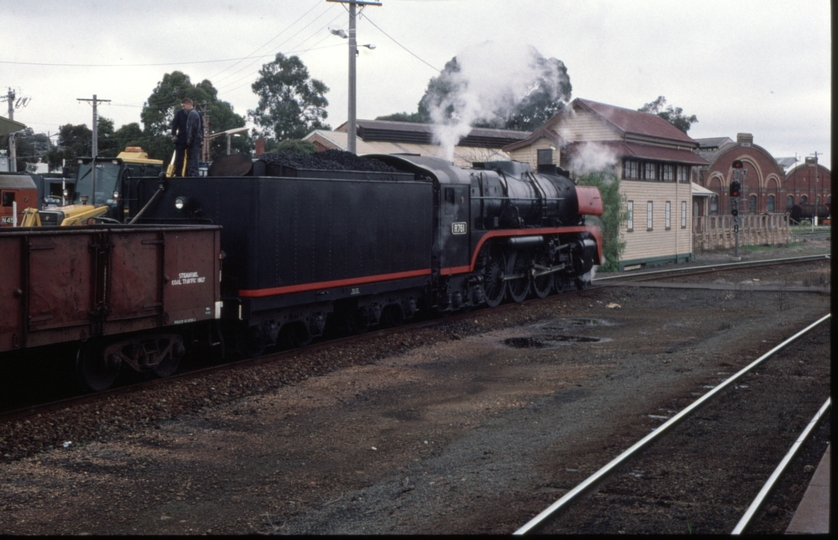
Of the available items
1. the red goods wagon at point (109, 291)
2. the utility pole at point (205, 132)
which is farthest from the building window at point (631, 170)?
the red goods wagon at point (109, 291)

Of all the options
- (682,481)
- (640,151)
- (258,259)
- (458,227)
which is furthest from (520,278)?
(682,481)

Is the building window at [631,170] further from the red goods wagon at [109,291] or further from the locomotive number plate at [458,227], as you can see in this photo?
the red goods wagon at [109,291]

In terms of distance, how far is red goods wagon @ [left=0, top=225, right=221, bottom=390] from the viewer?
319 inches

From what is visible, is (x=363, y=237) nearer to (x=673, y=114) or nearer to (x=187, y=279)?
(x=187, y=279)

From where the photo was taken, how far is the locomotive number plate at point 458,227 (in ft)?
52.1

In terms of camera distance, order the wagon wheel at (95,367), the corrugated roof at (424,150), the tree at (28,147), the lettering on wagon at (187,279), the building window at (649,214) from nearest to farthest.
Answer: the wagon wheel at (95,367) → the lettering on wagon at (187,279) → the building window at (649,214) → the corrugated roof at (424,150) → the tree at (28,147)

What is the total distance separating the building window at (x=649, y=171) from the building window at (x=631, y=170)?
661 mm

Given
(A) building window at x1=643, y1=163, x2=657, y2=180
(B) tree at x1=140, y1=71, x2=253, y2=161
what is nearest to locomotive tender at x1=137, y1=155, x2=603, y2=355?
(A) building window at x1=643, y1=163, x2=657, y2=180

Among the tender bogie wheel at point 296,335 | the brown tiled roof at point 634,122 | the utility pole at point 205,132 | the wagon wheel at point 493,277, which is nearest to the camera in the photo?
the tender bogie wheel at point 296,335

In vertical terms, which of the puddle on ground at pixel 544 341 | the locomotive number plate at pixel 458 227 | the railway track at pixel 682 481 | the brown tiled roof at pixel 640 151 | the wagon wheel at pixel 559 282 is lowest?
the railway track at pixel 682 481

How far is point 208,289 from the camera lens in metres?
10.5

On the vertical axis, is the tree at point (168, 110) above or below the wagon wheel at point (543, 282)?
above

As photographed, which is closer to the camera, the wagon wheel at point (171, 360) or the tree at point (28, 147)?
the wagon wheel at point (171, 360)

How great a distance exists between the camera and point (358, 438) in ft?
26.7
